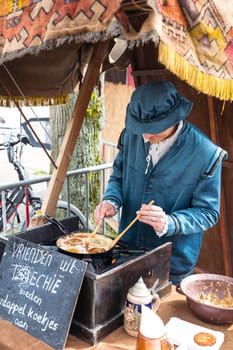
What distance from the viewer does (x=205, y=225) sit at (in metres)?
1.91

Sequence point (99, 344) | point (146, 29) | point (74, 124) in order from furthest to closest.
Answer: point (74, 124), point (99, 344), point (146, 29)

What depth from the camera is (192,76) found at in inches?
54.8

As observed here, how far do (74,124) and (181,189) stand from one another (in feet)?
3.18

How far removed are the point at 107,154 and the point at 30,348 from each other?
497 cm

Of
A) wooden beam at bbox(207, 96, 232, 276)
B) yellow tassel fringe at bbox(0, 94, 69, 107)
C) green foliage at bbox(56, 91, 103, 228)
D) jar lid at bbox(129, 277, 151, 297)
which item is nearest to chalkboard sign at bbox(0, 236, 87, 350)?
jar lid at bbox(129, 277, 151, 297)

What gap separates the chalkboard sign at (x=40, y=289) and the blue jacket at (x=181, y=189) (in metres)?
0.61

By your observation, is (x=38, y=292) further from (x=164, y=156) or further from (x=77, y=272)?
(x=164, y=156)

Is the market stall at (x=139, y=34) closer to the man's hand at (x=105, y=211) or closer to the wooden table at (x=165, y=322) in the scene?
the wooden table at (x=165, y=322)

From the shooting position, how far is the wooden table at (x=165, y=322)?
53.9 inches

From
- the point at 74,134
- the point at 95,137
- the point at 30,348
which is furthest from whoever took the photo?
the point at 95,137

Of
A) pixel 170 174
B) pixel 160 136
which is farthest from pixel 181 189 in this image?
pixel 160 136

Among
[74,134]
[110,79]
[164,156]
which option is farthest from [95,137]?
[164,156]

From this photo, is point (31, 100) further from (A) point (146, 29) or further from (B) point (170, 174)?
(A) point (146, 29)

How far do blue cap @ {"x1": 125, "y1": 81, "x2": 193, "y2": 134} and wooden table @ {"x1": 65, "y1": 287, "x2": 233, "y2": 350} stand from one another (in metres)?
0.79
